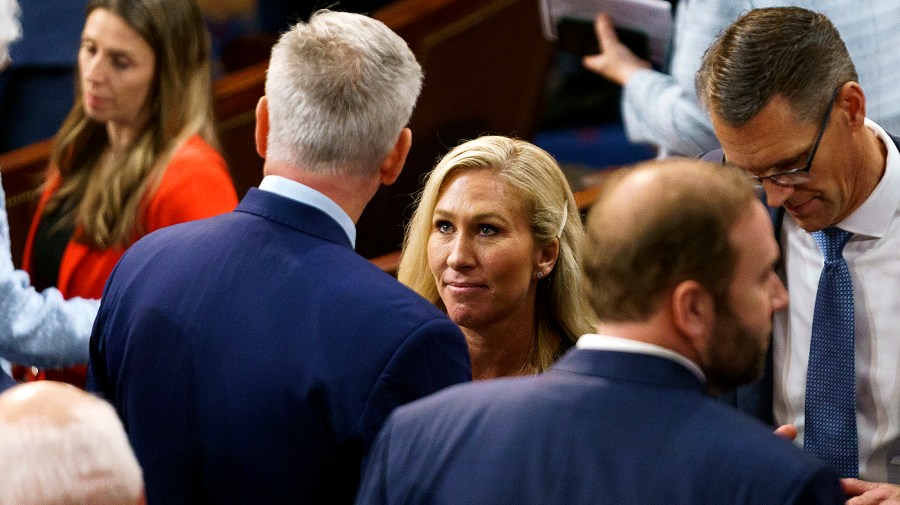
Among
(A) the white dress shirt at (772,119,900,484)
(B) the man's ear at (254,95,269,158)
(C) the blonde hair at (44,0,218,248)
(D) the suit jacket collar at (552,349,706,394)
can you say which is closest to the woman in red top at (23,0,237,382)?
(C) the blonde hair at (44,0,218,248)

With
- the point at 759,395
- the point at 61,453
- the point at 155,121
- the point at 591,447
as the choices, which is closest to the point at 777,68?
the point at 759,395

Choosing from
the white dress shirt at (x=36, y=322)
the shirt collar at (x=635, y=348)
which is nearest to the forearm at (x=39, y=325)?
the white dress shirt at (x=36, y=322)

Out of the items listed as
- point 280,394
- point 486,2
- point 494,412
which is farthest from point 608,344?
point 486,2

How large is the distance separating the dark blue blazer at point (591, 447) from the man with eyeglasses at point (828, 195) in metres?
0.94

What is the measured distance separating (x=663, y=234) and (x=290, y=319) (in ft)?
2.23

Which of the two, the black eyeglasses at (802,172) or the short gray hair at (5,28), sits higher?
the short gray hair at (5,28)

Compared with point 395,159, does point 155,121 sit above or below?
below

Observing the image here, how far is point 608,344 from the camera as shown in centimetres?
185

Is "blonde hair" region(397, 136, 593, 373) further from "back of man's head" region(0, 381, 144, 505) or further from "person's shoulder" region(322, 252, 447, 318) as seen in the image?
"back of man's head" region(0, 381, 144, 505)

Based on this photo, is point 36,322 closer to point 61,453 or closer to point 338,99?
point 338,99

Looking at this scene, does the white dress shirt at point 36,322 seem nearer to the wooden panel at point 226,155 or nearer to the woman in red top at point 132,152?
the woman in red top at point 132,152

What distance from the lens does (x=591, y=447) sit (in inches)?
69.3

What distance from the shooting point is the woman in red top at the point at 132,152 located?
3482 mm

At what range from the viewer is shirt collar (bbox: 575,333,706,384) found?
181cm
